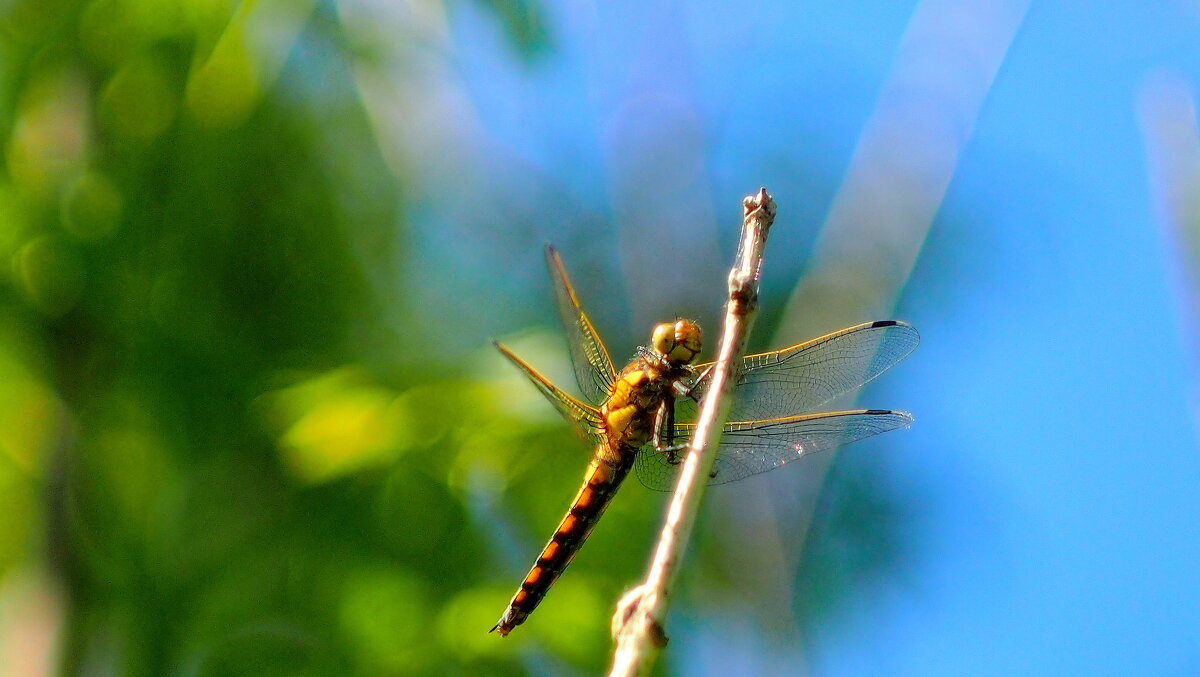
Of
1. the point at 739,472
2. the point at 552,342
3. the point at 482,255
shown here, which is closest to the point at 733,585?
the point at 552,342

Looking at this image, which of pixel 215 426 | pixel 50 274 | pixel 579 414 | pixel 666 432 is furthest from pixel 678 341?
pixel 50 274

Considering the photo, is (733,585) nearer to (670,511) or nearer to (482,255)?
(482,255)

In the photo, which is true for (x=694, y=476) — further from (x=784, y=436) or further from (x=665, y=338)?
(x=784, y=436)

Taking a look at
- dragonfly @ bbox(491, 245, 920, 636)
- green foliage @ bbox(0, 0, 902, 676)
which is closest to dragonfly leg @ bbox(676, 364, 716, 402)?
dragonfly @ bbox(491, 245, 920, 636)

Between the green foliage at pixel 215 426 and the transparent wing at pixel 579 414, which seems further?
the green foliage at pixel 215 426

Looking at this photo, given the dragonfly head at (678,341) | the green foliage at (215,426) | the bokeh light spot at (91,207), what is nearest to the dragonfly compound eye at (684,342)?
the dragonfly head at (678,341)

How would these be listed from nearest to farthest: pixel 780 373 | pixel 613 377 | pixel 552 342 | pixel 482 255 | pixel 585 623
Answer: pixel 780 373
pixel 613 377
pixel 585 623
pixel 552 342
pixel 482 255

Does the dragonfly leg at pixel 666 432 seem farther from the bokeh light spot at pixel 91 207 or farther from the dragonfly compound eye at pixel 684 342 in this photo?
the bokeh light spot at pixel 91 207
